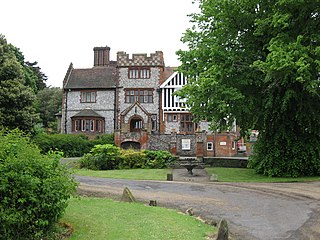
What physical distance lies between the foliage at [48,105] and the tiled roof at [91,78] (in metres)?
11.9

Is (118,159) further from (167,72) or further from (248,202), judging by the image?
(167,72)

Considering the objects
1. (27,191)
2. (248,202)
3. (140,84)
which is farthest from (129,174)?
(140,84)

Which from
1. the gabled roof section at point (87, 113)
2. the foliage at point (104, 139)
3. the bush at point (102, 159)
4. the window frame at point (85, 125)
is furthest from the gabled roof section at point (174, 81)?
the bush at point (102, 159)

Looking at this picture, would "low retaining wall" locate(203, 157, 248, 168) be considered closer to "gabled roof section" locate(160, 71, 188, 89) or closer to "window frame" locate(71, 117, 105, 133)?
"gabled roof section" locate(160, 71, 188, 89)

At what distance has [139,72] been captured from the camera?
4953cm

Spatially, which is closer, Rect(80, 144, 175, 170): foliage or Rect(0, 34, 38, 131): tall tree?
Rect(80, 144, 175, 170): foliage

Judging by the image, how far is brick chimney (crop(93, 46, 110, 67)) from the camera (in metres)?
58.1

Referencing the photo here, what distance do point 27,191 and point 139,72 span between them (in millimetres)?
42857

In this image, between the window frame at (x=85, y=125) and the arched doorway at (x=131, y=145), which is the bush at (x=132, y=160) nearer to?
the arched doorway at (x=131, y=145)

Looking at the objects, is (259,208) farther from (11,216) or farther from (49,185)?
(11,216)

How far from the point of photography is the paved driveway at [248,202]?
9617mm

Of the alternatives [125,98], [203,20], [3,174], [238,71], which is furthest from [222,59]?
[125,98]

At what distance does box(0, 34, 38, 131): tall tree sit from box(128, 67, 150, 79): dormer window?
17946mm

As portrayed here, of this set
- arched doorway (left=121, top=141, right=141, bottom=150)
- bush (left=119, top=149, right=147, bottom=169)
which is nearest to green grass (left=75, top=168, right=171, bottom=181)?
bush (left=119, top=149, right=147, bottom=169)
